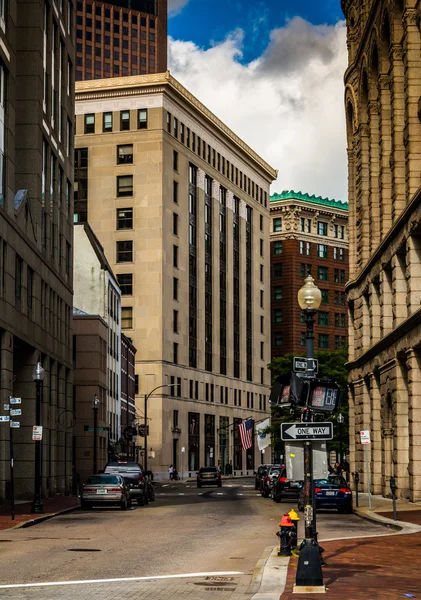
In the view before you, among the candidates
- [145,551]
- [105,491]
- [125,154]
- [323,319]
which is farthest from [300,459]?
[323,319]

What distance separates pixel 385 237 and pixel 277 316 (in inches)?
4748

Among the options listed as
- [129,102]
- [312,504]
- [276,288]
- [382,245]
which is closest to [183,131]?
[129,102]

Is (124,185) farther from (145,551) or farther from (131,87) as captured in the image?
(145,551)

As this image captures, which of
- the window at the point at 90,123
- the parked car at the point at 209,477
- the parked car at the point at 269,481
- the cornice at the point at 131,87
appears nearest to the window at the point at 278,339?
the cornice at the point at 131,87

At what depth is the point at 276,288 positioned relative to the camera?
172500mm

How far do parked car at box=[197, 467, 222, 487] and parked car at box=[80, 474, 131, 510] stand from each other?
41680mm

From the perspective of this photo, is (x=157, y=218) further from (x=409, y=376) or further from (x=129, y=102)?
(x=409, y=376)

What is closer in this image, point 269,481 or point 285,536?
point 285,536

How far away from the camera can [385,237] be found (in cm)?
5094

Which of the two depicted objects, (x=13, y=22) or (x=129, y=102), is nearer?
(x=13, y=22)

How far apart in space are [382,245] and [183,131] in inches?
3231

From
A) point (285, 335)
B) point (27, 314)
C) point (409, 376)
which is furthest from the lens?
point (285, 335)

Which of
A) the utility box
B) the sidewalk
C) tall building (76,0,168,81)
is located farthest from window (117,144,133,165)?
the utility box

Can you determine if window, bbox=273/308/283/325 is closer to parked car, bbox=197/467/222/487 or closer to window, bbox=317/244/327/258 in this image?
window, bbox=317/244/327/258
